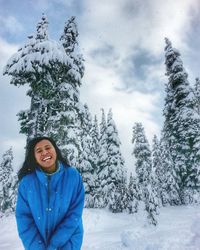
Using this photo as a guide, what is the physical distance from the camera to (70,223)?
3021 mm

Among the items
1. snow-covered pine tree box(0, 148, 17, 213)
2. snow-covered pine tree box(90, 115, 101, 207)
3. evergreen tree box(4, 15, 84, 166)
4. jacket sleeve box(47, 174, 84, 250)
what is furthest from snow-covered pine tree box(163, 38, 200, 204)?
snow-covered pine tree box(0, 148, 17, 213)

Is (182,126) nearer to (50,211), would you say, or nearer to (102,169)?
(102,169)

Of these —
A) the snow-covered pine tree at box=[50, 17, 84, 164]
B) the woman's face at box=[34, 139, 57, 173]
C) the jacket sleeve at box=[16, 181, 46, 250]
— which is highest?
the snow-covered pine tree at box=[50, 17, 84, 164]

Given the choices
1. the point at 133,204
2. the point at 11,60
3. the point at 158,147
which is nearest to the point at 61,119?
the point at 11,60

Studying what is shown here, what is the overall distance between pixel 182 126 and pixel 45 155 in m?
28.3

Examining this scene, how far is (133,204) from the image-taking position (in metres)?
31.3

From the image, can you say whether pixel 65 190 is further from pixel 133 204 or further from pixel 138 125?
pixel 138 125

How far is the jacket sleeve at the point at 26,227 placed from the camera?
2.89 metres

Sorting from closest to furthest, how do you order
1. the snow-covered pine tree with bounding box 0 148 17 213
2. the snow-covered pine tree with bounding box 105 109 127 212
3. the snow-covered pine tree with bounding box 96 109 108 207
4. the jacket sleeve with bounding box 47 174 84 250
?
1. the jacket sleeve with bounding box 47 174 84 250
2. the snow-covered pine tree with bounding box 105 109 127 212
3. the snow-covered pine tree with bounding box 96 109 108 207
4. the snow-covered pine tree with bounding box 0 148 17 213

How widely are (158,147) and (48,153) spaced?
153 ft

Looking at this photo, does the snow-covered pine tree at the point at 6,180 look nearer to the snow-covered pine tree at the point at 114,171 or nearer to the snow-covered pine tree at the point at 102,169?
the snow-covered pine tree at the point at 102,169

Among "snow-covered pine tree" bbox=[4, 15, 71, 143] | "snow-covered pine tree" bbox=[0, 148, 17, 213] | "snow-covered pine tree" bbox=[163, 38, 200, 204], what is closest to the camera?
"snow-covered pine tree" bbox=[4, 15, 71, 143]

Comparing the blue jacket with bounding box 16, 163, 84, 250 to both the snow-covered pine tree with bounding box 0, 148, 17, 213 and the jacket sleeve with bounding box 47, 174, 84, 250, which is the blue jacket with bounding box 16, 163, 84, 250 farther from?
the snow-covered pine tree with bounding box 0, 148, 17, 213

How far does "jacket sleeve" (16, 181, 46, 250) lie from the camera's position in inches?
114
